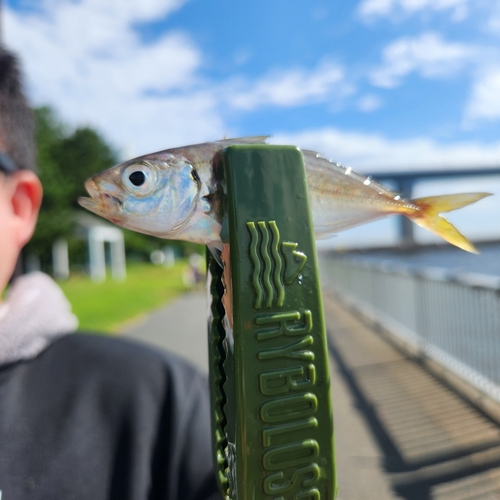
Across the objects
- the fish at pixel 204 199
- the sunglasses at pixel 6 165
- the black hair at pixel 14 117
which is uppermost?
the black hair at pixel 14 117

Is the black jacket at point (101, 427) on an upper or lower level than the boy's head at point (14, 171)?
lower

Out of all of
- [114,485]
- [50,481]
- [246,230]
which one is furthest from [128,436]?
[246,230]

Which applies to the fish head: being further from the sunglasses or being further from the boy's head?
the sunglasses

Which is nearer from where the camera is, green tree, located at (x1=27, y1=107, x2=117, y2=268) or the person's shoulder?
the person's shoulder

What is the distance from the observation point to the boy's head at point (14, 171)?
5.13 feet

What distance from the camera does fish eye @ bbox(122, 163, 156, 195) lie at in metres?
0.87

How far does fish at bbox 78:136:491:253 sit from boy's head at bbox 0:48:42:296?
2.85 ft

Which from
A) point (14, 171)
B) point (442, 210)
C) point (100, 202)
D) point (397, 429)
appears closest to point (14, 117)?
point (14, 171)

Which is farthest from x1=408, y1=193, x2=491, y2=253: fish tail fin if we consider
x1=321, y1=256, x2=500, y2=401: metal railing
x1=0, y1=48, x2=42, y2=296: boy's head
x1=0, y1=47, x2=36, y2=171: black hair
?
x1=321, y1=256, x2=500, y2=401: metal railing

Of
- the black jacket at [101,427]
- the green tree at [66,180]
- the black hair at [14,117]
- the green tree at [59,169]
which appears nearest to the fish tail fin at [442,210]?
the black jacket at [101,427]

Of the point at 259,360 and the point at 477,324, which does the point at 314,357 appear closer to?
the point at 259,360

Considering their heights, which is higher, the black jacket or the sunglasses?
the sunglasses

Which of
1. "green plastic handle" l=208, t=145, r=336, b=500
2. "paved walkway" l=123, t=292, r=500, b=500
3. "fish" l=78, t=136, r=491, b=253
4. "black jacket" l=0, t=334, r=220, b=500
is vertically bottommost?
"paved walkway" l=123, t=292, r=500, b=500

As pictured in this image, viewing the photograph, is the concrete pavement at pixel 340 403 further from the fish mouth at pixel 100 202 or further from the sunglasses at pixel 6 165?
the sunglasses at pixel 6 165
